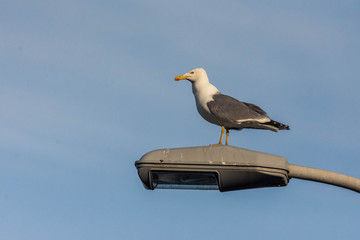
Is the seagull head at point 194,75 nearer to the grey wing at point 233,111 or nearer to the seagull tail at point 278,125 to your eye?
the grey wing at point 233,111

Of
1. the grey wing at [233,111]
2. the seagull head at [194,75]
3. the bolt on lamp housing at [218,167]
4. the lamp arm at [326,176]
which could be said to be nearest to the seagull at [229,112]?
the grey wing at [233,111]

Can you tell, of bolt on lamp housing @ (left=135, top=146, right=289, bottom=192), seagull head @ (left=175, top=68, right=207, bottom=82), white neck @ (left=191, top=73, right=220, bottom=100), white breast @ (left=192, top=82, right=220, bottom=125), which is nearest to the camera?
bolt on lamp housing @ (left=135, top=146, right=289, bottom=192)

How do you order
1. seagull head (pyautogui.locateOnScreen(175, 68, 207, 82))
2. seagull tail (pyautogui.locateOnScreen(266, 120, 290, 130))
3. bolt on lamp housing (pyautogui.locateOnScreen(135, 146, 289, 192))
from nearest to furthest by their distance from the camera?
bolt on lamp housing (pyautogui.locateOnScreen(135, 146, 289, 192))
seagull tail (pyautogui.locateOnScreen(266, 120, 290, 130))
seagull head (pyautogui.locateOnScreen(175, 68, 207, 82))

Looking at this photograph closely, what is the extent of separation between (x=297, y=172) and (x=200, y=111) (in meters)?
3.48

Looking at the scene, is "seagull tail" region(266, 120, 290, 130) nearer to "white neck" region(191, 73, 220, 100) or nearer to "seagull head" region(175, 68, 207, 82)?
"white neck" region(191, 73, 220, 100)

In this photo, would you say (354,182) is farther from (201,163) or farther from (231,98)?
(231,98)

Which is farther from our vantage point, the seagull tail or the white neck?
the white neck

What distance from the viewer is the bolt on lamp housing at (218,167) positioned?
5.27 m

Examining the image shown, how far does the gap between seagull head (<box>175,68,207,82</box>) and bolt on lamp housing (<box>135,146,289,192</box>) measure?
4.04 metres

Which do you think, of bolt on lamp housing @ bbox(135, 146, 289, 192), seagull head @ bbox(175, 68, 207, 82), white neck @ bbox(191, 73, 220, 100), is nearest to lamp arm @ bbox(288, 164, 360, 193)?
bolt on lamp housing @ bbox(135, 146, 289, 192)

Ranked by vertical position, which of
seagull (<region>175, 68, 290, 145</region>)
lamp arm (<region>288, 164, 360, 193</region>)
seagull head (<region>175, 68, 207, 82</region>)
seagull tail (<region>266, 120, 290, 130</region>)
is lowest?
lamp arm (<region>288, 164, 360, 193</region>)

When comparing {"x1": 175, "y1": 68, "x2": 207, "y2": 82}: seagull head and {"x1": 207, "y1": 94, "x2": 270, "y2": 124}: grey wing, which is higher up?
{"x1": 175, "y1": 68, "x2": 207, "y2": 82}: seagull head

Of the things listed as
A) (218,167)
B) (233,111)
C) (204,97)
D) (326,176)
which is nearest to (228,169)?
(218,167)

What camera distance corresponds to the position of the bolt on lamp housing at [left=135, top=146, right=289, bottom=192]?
5.27 m
